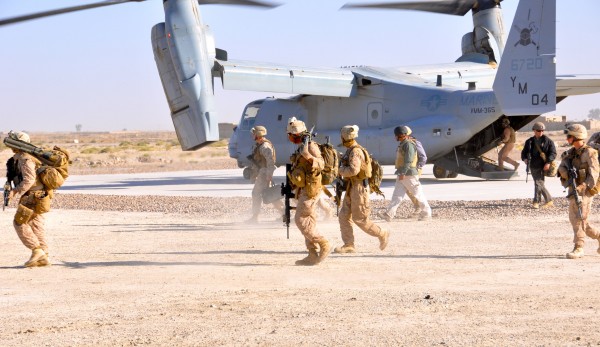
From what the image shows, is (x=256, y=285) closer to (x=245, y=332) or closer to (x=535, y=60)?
(x=245, y=332)

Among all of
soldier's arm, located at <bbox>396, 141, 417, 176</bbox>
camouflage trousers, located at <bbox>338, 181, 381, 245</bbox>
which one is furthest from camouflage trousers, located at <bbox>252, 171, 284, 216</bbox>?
camouflage trousers, located at <bbox>338, 181, 381, 245</bbox>

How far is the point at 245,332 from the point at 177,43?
50.9 ft

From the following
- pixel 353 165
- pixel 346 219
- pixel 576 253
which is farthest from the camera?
pixel 346 219

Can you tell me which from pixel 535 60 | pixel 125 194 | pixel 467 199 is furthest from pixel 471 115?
pixel 125 194

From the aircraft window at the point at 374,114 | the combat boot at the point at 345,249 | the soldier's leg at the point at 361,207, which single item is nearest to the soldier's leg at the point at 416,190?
the combat boot at the point at 345,249

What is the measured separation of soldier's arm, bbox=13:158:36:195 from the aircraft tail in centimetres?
1391

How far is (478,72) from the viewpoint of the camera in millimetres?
28984

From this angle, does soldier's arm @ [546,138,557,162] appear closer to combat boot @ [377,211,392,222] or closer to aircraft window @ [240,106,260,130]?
combat boot @ [377,211,392,222]

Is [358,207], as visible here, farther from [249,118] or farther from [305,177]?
[249,118]

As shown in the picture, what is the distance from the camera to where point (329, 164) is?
1127 centimetres

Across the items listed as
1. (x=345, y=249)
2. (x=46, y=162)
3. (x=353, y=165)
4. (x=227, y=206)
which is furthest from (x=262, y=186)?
(x=46, y=162)

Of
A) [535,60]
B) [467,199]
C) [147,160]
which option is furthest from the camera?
[147,160]

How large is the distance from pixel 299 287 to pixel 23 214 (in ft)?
12.2

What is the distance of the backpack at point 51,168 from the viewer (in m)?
11.3
